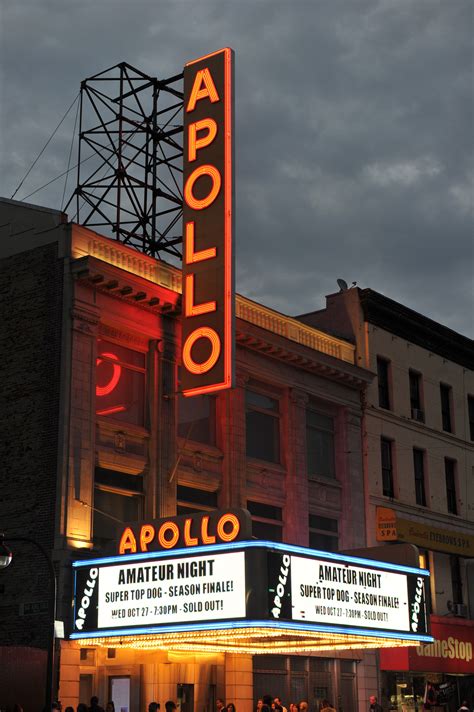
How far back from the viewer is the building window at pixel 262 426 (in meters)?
33.3

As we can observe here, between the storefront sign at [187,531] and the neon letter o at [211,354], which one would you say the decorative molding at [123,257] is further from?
the storefront sign at [187,531]

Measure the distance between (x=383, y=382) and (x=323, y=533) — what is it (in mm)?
6877

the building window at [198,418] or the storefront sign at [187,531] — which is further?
the building window at [198,418]

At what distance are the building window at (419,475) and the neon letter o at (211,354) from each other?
13.8 m

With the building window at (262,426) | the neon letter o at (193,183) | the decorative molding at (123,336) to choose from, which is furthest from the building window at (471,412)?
the neon letter o at (193,183)

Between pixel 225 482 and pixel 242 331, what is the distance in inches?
179

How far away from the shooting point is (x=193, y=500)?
100ft

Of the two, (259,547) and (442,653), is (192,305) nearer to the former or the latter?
(259,547)

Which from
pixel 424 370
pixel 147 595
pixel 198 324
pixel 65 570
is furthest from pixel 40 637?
pixel 424 370

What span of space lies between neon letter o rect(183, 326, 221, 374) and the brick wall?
134 inches

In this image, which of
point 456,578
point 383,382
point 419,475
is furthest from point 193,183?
point 456,578

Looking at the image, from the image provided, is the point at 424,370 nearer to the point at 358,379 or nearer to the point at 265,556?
the point at 358,379

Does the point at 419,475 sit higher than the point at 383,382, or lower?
lower

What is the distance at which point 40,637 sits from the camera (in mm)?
25312
